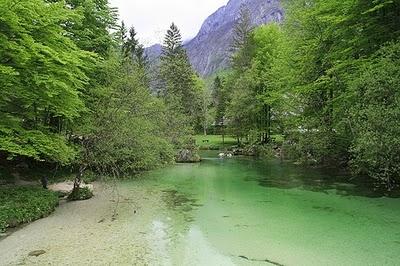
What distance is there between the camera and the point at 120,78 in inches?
853

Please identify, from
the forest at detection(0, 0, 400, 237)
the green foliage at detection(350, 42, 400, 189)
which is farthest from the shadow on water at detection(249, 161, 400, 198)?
the green foliage at detection(350, 42, 400, 189)

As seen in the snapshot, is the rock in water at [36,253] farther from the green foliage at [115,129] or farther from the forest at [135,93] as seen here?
the green foliage at [115,129]

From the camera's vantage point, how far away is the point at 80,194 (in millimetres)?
17469

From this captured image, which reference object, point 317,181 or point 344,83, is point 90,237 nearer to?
point 317,181

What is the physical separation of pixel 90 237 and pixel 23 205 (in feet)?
11.2

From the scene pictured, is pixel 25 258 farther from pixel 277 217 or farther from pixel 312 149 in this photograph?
pixel 312 149

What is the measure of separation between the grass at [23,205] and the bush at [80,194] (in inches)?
39.8

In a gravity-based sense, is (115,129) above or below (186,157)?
above

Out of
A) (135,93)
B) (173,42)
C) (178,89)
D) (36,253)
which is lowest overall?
(36,253)

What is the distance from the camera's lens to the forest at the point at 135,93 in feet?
44.2

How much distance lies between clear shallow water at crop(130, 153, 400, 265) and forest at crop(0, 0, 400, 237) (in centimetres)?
227

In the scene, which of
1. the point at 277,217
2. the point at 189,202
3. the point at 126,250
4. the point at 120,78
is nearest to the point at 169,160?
the point at 120,78

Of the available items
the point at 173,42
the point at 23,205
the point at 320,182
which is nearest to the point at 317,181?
the point at 320,182

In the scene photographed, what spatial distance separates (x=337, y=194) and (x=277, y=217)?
559cm
